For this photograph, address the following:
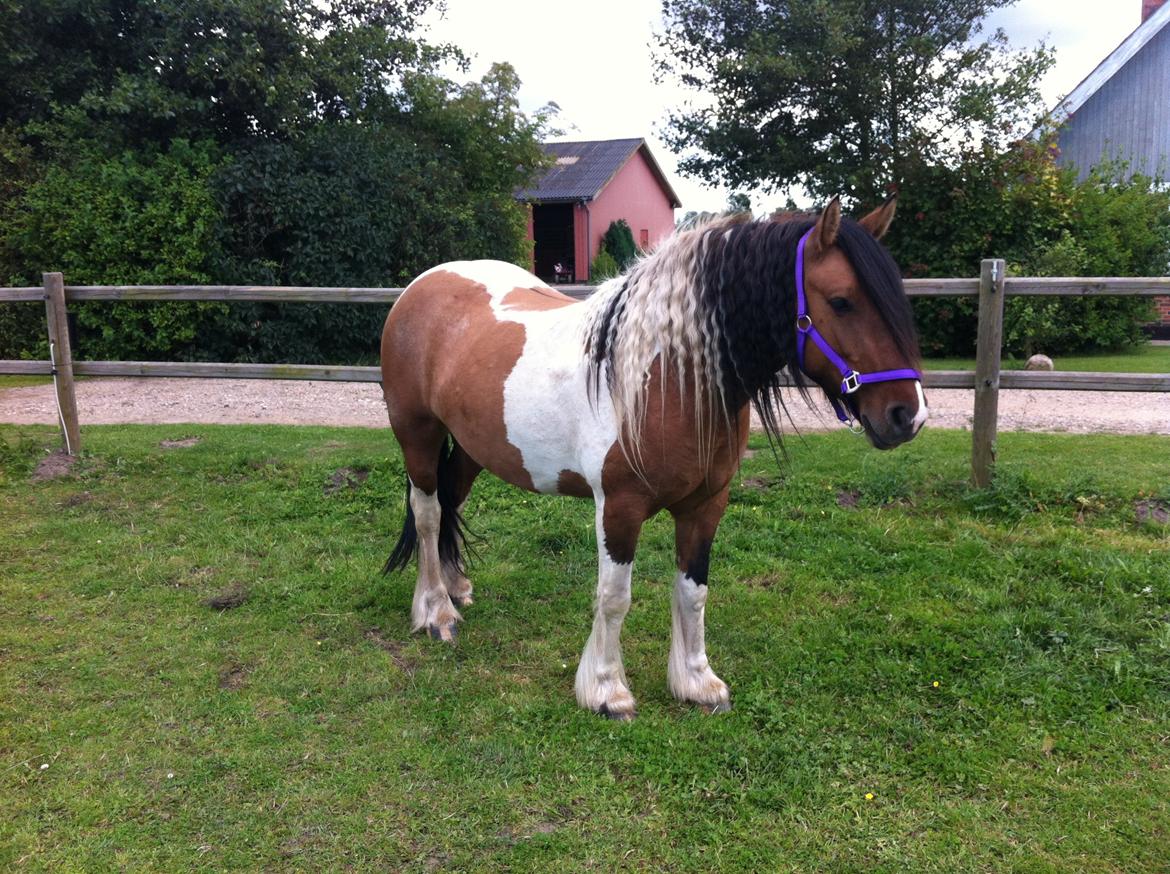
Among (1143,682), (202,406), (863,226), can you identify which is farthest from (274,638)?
(202,406)

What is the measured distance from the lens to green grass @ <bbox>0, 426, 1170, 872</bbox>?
2314 millimetres

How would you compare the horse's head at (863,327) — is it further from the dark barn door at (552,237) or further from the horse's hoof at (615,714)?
the dark barn door at (552,237)

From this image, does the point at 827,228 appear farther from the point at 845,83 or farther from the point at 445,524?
the point at 845,83

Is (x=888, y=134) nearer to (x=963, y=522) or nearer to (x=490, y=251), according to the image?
(x=490, y=251)

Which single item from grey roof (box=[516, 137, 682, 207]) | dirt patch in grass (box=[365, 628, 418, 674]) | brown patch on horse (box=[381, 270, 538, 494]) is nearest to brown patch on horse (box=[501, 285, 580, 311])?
brown patch on horse (box=[381, 270, 538, 494])

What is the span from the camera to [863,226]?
8.05ft

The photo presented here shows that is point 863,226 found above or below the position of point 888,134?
below

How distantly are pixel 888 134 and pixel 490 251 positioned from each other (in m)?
6.65

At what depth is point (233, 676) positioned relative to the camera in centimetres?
325

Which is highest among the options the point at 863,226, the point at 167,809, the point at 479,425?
the point at 863,226

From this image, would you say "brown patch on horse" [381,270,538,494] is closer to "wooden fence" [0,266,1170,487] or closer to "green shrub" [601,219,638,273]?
"wooden fence" [0,266,1170,487]

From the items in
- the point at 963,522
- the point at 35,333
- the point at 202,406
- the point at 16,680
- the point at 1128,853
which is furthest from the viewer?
the point at 35,333

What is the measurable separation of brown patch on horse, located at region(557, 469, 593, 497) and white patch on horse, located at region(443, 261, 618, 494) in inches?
0.8

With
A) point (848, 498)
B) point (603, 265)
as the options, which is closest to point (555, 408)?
point (848, 498)
